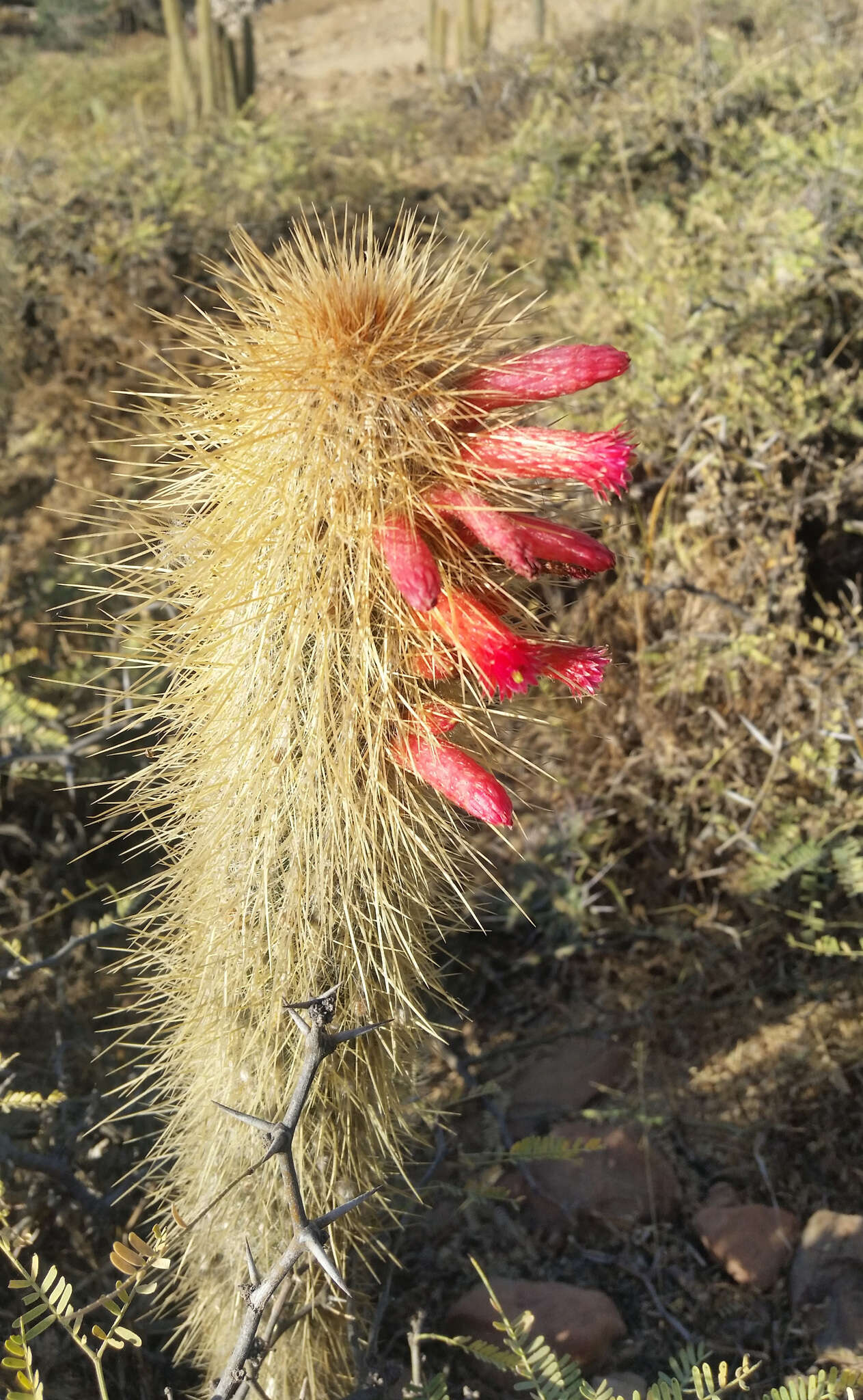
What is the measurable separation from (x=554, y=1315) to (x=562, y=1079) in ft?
2.31

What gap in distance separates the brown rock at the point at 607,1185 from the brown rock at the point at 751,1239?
114mm

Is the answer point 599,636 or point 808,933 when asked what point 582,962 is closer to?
point 808,933

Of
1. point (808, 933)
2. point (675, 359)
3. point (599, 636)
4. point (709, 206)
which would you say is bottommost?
point (808, 933)

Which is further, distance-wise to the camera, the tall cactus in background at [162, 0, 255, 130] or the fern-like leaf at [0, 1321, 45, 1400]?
the tall cactus in background at [162, 0, 255, 130]

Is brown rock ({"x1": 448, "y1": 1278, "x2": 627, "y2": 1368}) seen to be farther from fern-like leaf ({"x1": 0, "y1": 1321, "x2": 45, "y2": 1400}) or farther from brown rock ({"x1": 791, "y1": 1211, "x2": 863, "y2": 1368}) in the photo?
fern-like leaf ({"x1": 0, "y1": 1321, "x2": 45, "y2": 1400})

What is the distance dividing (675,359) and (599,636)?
878mm

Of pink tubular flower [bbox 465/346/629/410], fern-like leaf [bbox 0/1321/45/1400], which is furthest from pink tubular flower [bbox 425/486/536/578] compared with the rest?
fern-like leaf [bbox 0/1321/45/1400]

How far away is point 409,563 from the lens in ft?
3.85

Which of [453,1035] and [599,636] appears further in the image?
[599,636]

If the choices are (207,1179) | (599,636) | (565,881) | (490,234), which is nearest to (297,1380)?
(207,1179)

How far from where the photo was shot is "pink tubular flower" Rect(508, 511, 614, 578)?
4.06 ft

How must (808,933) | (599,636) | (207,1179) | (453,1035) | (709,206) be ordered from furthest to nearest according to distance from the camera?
1. (709,206)
2. (599,636)
3. (453,1035)
4. (808,933)
5. (207,1179)

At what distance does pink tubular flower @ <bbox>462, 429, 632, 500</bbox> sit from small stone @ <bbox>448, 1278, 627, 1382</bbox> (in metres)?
1.60

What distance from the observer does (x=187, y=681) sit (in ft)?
4.98
